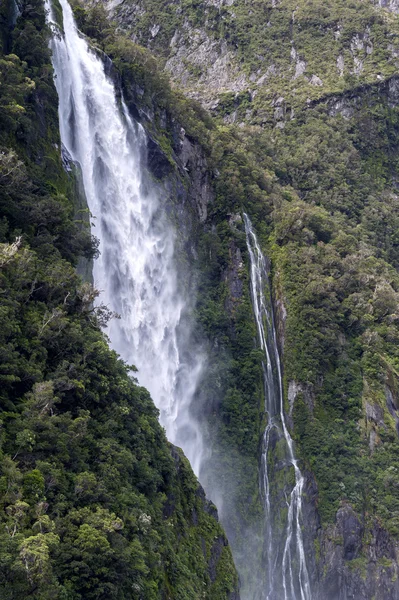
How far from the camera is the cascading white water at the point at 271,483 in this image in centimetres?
3062

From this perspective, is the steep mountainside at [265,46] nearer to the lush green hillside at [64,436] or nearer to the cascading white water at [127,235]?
the cascading white water at [127,235]

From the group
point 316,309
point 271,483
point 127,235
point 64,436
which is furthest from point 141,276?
point 64,436

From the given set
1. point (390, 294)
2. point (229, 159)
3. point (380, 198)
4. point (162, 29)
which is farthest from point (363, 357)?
point (162, 29)

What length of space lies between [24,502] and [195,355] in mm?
22159

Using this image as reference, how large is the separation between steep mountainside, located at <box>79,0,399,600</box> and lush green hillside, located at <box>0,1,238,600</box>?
32.2 ft

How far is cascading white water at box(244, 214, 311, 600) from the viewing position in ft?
100

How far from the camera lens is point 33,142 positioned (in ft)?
77.8

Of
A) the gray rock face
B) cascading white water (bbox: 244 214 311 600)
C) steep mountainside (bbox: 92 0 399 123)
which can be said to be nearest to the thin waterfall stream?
cascading white water (bbox: 244 214 311 600)

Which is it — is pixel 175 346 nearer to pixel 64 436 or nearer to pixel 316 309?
pixel 316 309

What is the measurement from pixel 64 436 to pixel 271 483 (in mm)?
19924

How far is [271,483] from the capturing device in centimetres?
3288

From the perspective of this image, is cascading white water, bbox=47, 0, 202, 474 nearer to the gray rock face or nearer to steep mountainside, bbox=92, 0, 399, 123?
steep mountainside, bbox=92, 0, 399, 123

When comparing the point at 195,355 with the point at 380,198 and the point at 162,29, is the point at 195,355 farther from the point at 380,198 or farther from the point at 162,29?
the point at 162,29

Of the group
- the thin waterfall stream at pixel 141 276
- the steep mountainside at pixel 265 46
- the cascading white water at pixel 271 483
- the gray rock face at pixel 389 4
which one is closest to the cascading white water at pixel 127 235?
the thin waterfall stream at pixel 141 276
